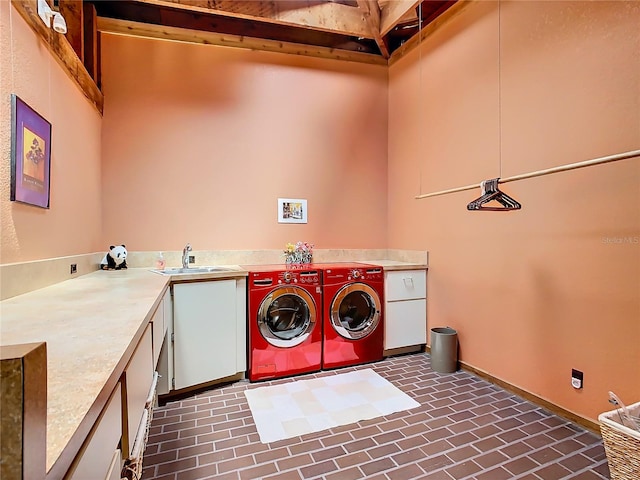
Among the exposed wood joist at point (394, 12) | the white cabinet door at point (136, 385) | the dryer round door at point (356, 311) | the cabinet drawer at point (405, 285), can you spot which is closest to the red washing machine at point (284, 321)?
the dryer round door at point (356, 311)

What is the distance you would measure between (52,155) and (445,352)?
3.22 metres

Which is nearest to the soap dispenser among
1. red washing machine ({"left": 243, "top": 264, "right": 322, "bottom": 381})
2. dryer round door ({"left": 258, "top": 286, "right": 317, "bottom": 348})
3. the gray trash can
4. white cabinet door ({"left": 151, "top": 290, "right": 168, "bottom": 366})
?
red washing machine ({"left": 243, "top": 264, "right": 322, "bottom": 381})

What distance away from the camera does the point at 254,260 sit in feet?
11.1

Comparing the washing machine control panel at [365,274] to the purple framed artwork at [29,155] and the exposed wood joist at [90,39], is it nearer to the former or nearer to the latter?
the purple framed artwork at [29,155]

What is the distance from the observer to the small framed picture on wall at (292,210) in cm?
353

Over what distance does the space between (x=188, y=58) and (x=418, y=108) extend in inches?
93.0

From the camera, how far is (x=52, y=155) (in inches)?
79.0

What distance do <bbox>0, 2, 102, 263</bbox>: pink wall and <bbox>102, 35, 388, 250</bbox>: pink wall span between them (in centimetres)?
34

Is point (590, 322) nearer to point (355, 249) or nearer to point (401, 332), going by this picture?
point (401, 332)

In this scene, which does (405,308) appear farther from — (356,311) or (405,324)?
(356,311)

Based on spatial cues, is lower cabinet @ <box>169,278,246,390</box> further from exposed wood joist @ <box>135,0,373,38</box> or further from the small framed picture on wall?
exposed wood joist @ <box>135,0,373,38</box>

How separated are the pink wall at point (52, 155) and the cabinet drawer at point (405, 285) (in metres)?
2.58

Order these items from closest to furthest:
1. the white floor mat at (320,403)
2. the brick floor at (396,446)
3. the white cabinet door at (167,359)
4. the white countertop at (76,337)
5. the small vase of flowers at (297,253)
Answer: the white countertop at (76,337) → the brick floor at (396,446) → the white floor mat at (320,403) → the white cabinet door at (167,359) → the small vase of flowers at (297,253)

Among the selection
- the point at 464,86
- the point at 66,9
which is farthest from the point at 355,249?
the point at 66,9
